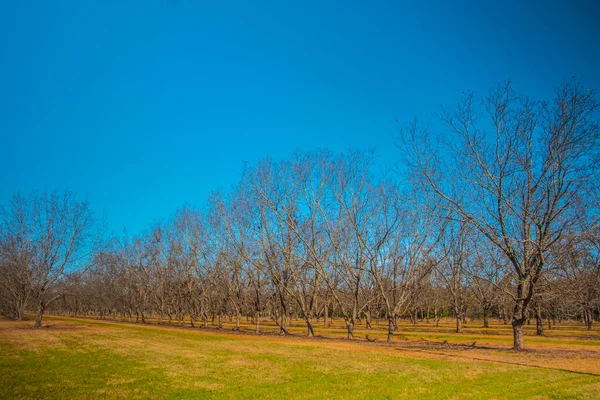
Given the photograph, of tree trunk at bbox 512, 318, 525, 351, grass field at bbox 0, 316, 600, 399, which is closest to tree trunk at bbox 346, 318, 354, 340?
grass field at bbox 0, 316, 600, 399

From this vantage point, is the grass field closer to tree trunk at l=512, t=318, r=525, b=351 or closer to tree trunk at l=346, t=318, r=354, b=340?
tree trunk at l=512, t=318, r=525, b=351

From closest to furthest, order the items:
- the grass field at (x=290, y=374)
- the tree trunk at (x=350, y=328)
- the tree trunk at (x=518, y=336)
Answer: the grass field at (x=290, y=374), the tree trunk at (x=518, y=336), the tree trunk at (x=350, y=328)

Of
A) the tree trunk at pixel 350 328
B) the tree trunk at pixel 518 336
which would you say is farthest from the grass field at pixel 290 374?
the tree trunk at pixel 350 328

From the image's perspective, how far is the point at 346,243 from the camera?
35375mm

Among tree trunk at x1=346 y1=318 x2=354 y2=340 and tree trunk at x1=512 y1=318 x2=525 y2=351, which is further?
tree trunk at x1=346 y1=318 x2=354 y2=340

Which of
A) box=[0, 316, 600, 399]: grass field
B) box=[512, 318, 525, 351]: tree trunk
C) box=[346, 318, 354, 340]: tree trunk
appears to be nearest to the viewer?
box=[0, 316, 600, 399]: grass field

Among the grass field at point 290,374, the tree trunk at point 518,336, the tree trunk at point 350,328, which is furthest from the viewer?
the tree trunk at point 350,328

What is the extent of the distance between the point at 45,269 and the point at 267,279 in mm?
19197

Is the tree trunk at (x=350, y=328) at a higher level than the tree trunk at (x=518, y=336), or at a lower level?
lower

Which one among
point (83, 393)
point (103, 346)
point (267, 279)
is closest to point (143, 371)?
point (83, 393)

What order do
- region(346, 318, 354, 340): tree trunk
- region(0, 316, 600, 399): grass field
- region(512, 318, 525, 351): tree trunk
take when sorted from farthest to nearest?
1. region(346, 318, 354, 340): tree trunk
2. region(512, 318, 525, 351): tree trunk
3. region(0, 316, 600, 399): grass field

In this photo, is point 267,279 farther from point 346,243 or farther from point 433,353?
point 433,353

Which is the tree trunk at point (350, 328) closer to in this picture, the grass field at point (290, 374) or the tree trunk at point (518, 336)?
the grass field at point (290, 374)

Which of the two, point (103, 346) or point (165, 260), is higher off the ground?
point (165, 260)
